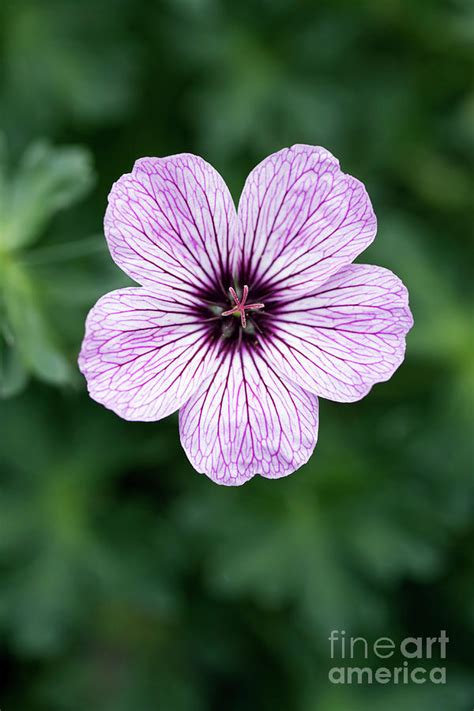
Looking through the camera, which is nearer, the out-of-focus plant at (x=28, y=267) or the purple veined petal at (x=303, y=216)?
the purple veined petal at (x=303, y=216)

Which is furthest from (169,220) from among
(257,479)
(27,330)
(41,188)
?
(257,479)

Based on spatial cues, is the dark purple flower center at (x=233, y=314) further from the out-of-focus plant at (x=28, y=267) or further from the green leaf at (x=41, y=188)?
the green leaf at (x=41, y=188)

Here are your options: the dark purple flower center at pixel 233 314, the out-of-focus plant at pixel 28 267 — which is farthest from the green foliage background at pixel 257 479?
the dark purple flower center at pixel 233 314

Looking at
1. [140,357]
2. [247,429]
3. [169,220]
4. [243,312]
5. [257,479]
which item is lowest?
[247,429]

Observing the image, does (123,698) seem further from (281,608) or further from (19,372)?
(19,372)

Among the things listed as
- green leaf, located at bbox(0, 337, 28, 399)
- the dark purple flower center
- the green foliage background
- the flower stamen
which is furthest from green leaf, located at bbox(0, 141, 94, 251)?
the flower stamen

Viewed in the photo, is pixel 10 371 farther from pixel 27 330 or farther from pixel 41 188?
pixel 41 188
